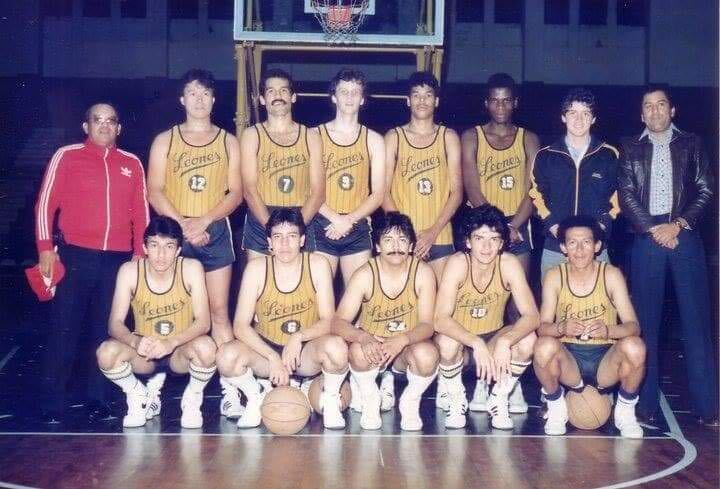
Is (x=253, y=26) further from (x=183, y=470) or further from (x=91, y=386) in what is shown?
(x=183, y=470)

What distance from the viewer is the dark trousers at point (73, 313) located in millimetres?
5344

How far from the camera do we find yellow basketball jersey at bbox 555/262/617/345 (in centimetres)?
518

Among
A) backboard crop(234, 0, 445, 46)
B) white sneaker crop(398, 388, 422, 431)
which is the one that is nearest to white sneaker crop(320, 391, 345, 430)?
white sneaker crop(398, 388, 422, 431)

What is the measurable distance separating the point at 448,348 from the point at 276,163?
1.58 m

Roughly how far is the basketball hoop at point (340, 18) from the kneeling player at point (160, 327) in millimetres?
2647

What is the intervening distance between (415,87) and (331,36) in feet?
5.24

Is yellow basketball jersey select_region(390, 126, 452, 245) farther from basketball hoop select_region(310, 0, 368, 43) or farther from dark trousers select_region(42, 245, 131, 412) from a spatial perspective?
dark trousers select_region(42, 245, 131, 412)

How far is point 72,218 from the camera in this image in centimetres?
541

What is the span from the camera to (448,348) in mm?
5207

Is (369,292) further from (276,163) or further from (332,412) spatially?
(276,163)

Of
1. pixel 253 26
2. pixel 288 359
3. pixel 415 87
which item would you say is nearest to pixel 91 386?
pixel 288 359

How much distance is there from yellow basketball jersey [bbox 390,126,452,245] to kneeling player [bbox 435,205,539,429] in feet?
1.75

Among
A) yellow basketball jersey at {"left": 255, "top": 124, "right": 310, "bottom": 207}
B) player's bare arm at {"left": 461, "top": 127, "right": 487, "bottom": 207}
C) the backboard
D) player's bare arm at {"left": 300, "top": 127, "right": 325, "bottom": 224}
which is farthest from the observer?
the backboard

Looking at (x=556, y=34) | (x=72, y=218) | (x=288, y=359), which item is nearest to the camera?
(x=288, y=359)
